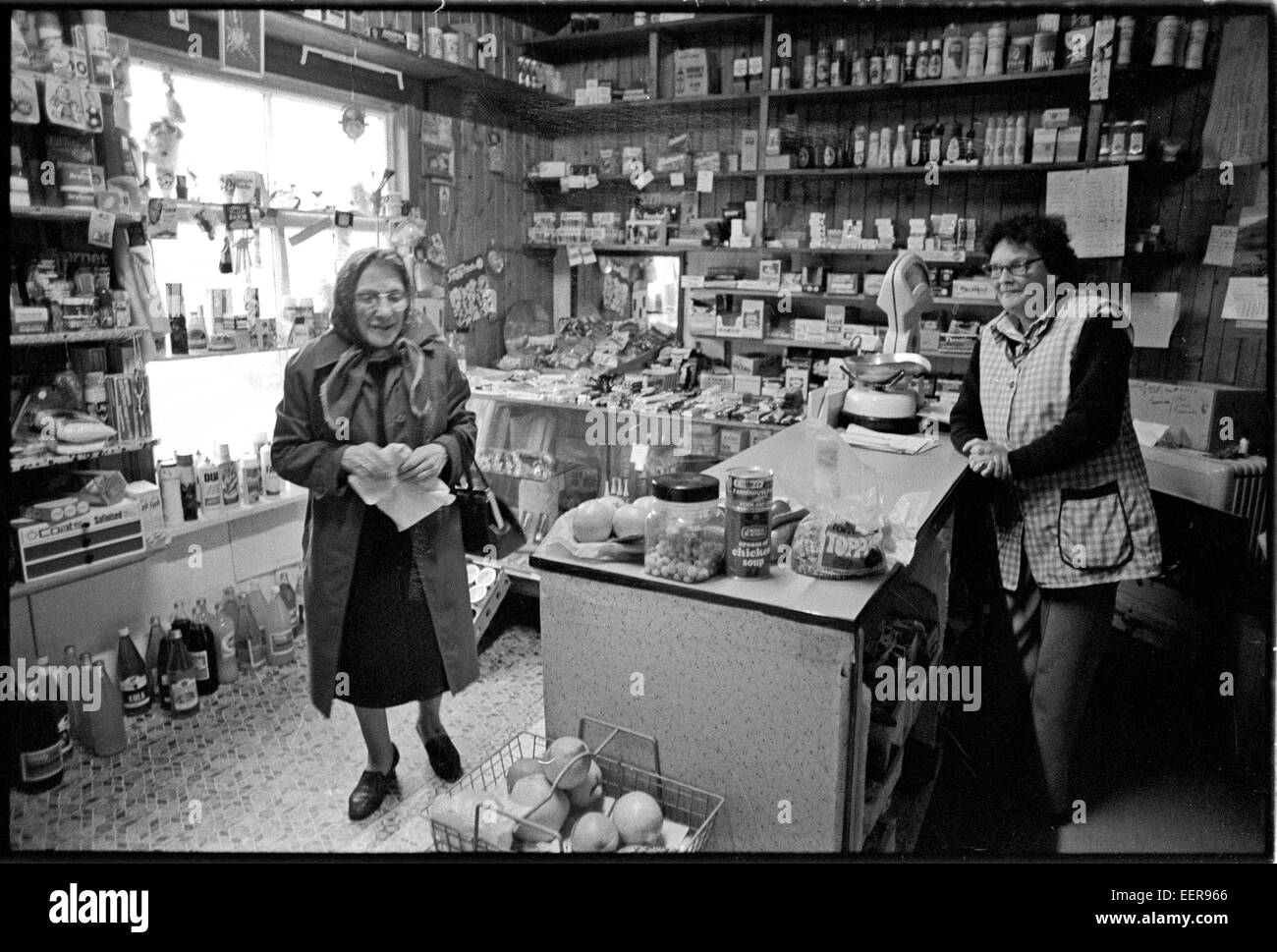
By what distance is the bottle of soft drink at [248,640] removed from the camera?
1.71 m

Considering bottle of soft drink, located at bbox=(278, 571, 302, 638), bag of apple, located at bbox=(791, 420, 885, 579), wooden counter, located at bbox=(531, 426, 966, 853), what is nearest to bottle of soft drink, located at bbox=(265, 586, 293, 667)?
bottle of soft drink, located at bbox=(278, 571, 302, 638)

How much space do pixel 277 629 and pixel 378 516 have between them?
336 millimetres

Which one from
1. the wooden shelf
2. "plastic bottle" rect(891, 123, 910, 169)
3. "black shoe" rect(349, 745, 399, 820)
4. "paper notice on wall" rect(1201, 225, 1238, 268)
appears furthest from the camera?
"plastic bottle" rect(891, 123, 910, 169)

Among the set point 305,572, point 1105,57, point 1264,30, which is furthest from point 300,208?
point 1105,57

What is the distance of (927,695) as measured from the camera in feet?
5.06

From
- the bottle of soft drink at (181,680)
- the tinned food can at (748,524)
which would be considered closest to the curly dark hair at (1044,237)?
the tinned food can at (748,524)

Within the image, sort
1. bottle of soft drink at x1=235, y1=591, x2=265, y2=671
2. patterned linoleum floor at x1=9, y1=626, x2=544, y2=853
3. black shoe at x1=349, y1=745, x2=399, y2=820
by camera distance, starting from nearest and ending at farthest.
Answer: patterned linoleum floor at x1=9, y1=626, x2=544, y2=853 < black shoe at x1=349, y1=745, x2=399, y2=820 < bottle of soft drink at x1=235, y1=591, x2=265, y2=671

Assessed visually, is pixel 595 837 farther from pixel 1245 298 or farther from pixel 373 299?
pixel 1245 298

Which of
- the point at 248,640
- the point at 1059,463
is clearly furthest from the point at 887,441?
the point at 248,640

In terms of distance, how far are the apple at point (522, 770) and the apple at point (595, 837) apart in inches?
4.4

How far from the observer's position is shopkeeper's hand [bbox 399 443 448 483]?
1.53 m

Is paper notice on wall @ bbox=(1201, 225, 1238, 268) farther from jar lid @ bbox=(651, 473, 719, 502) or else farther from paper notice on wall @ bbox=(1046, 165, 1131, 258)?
jar lid @ bbox=(651, 473, 719, 502)

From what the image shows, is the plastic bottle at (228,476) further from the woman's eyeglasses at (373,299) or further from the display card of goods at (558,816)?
the display card of goods at (558,816)

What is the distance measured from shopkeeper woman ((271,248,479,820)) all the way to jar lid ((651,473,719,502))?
0.42m
